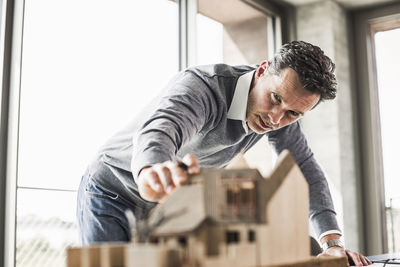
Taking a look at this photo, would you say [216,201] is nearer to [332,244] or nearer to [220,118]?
[220,118]

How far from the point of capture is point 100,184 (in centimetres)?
153

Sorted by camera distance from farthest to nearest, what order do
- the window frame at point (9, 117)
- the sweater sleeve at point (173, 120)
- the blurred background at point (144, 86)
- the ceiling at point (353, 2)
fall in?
the ceiling at point (353, 2) → the blurred background at point (144, 86) → the window frame at point (9, 117) → the sweater sleeve at point (173, 120)

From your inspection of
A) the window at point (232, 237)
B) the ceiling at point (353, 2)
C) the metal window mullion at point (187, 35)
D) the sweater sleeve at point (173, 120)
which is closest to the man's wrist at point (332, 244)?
the sweater sleeve at point (173, 120)

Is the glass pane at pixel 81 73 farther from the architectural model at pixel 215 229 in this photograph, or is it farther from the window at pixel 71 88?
the architectural model at pixel 215 229

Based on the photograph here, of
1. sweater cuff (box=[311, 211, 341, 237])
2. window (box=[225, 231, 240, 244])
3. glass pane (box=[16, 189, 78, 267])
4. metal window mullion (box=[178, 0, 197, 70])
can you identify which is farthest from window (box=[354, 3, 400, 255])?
window (box=[225, 231, 240, 244])

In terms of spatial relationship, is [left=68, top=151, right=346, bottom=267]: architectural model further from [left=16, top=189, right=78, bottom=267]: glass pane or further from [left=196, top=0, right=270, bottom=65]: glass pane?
[left=196, top=0, right=270, bottom=65]: glass pane

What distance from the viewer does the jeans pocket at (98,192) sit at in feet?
4.97

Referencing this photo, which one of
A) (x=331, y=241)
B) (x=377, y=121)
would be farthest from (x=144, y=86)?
(x=377, y=121)

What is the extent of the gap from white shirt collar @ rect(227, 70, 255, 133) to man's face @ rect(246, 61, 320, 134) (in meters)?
0.03

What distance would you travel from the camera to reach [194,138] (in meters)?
1.50

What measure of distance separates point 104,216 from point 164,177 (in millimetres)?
731

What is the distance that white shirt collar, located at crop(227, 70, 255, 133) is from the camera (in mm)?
1486

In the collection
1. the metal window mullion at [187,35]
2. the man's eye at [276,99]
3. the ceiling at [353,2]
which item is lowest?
the man's eye at [276,99]

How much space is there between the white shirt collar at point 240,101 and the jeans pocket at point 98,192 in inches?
15.6
